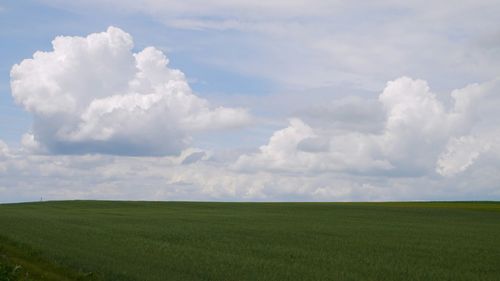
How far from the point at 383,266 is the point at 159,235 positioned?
58.0 feet

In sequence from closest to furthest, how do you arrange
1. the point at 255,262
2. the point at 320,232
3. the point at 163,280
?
the point at 163,280
the point at 255,262
the point at 320,232

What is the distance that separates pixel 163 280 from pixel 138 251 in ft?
31.5

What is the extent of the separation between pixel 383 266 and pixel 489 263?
5.33 meters

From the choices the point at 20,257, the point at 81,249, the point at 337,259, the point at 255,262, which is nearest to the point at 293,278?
the point at 255,262

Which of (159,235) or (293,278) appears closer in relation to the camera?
(293,278)

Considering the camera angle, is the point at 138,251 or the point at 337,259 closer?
the point at 337,259

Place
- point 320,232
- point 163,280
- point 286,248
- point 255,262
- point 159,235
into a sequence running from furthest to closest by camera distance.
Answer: point 320,232 < point 159,235 < point 286,248 < point 255,262 < point 163,280

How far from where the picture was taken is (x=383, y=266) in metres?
25.8

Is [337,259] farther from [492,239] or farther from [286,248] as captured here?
[492,239]

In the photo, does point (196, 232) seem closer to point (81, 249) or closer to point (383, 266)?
point (81, 249)

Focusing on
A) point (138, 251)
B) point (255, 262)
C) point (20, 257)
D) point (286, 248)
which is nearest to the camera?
point (20, 257)

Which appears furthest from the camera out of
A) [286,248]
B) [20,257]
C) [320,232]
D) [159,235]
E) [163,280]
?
[320,232]

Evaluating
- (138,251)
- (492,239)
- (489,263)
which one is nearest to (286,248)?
(138,251)

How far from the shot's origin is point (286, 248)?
32688 mm
